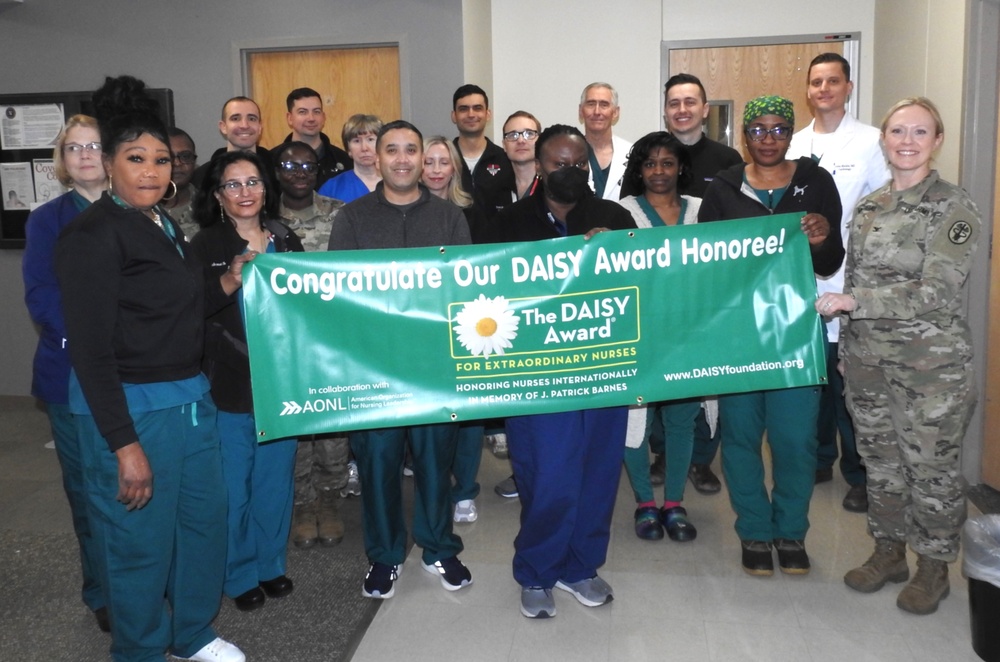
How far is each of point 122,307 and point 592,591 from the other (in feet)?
5.98

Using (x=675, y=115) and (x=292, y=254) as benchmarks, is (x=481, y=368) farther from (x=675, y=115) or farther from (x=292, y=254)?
(x=675, y=115)

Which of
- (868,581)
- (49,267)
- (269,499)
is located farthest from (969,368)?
(49,267)

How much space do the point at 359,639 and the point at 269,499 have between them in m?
0.58

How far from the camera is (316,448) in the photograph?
3469 millimetres

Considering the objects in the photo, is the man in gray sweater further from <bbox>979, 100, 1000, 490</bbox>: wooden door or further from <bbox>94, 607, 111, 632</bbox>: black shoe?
<bbox>979, 100, 1000, 490</bbox>: wooden door

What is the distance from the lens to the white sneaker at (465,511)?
12.5ft

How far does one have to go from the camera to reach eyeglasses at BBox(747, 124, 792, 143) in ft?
9.71

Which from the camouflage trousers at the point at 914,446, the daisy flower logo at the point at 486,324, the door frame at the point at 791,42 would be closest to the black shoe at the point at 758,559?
the camouflage trousers at the point at 914,446

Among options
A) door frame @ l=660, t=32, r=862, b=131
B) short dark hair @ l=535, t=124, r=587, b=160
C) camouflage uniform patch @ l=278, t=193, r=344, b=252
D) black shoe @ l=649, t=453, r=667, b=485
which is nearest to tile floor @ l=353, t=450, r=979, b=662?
black shoe @ l=649, t=453, r=667, b=485

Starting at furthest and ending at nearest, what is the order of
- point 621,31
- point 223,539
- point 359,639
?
1. point 621,31
2. point 359,639
3. point 223,539

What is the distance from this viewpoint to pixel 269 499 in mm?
2992

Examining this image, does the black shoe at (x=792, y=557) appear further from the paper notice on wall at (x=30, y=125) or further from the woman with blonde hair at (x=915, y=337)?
the paper notice on wall at (x=30, y=125)

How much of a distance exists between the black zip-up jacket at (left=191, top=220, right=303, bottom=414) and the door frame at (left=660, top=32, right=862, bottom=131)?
3.94 m

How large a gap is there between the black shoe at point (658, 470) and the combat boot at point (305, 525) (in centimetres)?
159
